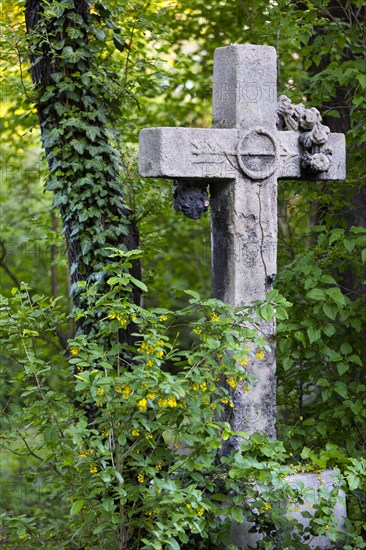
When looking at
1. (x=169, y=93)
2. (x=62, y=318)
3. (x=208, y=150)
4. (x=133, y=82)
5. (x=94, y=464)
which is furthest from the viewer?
(x=169, y=93)

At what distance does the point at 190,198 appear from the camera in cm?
519

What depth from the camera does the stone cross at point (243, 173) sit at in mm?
5191

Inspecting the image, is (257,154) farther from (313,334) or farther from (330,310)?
Answer: (313,334)

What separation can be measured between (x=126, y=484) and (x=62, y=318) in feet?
5.29

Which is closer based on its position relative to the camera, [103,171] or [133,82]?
[103,171]

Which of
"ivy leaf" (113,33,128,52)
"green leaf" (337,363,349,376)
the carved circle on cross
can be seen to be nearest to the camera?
the carved circle on cross

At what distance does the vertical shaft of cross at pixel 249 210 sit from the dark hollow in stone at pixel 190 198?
157 millimetres

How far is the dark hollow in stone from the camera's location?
16.9 ft

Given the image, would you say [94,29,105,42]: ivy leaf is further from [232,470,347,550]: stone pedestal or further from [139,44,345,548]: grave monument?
[232,470,347,550]: stone pedestal

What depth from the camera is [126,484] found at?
455cm

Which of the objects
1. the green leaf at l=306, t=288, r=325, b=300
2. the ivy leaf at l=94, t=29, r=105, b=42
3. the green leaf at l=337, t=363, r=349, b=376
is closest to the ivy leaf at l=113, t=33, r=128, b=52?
the ivy leaf at l=94, t=29, r=105, b=42

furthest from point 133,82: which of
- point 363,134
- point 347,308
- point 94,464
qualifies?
point 94,464

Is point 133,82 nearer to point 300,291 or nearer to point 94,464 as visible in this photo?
point 300,291

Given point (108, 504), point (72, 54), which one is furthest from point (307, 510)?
point (72, 54)
